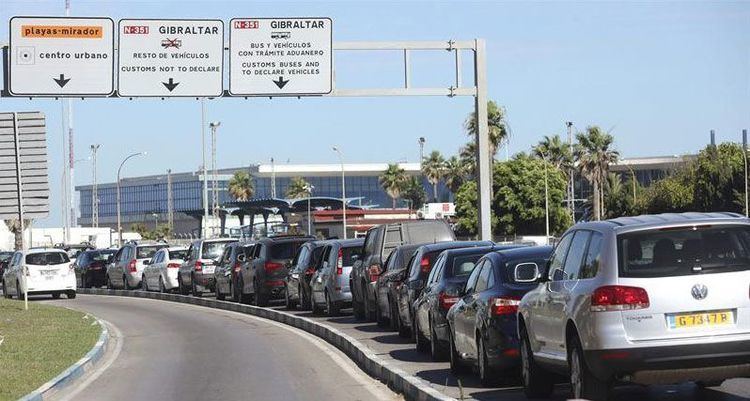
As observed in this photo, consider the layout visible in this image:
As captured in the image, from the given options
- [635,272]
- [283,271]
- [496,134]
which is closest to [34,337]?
[283,271]

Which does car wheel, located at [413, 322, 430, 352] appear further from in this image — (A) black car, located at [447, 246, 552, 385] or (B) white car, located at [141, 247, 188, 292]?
(B) white car, located at [141, 247, 188, 292]

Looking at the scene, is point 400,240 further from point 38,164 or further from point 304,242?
point 38,164

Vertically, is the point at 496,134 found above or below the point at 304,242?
above

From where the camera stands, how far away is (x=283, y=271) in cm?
3534

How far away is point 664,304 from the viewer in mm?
10250

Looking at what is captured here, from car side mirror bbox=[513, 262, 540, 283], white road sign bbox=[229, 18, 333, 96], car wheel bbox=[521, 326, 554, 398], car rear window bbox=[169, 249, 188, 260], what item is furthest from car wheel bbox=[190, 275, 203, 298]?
car side mirror bbox=[513, 262, 540, 283]

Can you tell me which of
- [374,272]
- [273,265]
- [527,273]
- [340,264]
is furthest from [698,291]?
[273,265]


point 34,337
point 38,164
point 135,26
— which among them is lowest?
point 34,337

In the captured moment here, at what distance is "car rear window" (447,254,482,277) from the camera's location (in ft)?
57.9

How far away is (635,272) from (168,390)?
314 inches

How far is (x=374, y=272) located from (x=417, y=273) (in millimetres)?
5350

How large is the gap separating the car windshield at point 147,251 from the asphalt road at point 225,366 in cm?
1877

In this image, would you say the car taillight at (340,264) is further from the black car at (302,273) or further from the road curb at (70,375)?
the road curb at (70,375)

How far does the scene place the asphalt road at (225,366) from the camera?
52.3 ft
